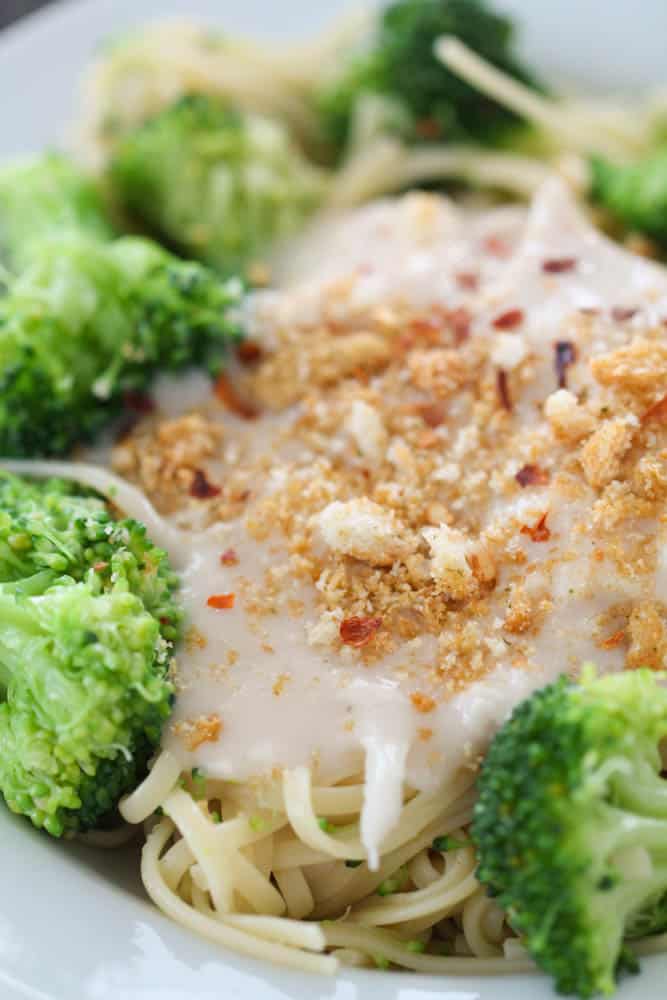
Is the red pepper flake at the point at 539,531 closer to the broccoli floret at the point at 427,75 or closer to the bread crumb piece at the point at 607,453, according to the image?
the bread crumb piece at the point at 607,453

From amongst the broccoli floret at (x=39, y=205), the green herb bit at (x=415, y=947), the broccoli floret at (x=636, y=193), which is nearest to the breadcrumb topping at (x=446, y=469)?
the green herb bit at (x=415, y=947)

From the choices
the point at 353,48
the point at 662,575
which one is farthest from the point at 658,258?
the point at 662,575

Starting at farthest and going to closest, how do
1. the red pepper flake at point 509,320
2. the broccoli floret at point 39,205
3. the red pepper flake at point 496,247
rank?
1. the broccoli floret at point 39,205
2. the red pepper flake at point 496,247
3. the red pepper flake at point 509,320

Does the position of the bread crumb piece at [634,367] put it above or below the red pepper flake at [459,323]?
above

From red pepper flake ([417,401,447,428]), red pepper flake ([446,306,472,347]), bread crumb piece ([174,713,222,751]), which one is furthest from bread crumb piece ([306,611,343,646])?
red pepper flake ([446,306,472,347])

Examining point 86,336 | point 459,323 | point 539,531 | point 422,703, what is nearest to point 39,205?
point 86,336

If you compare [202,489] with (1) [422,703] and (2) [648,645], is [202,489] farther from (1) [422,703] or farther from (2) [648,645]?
(2) [648,645]

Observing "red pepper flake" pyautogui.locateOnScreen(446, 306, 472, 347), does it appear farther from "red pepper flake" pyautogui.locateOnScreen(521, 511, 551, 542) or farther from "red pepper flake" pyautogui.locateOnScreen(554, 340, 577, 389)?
"red pepper flake" pyautogui.locateOnScreen(521, 511, 551, 542)

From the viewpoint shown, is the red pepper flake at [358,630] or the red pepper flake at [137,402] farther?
the red pepper flake at [137,402]
